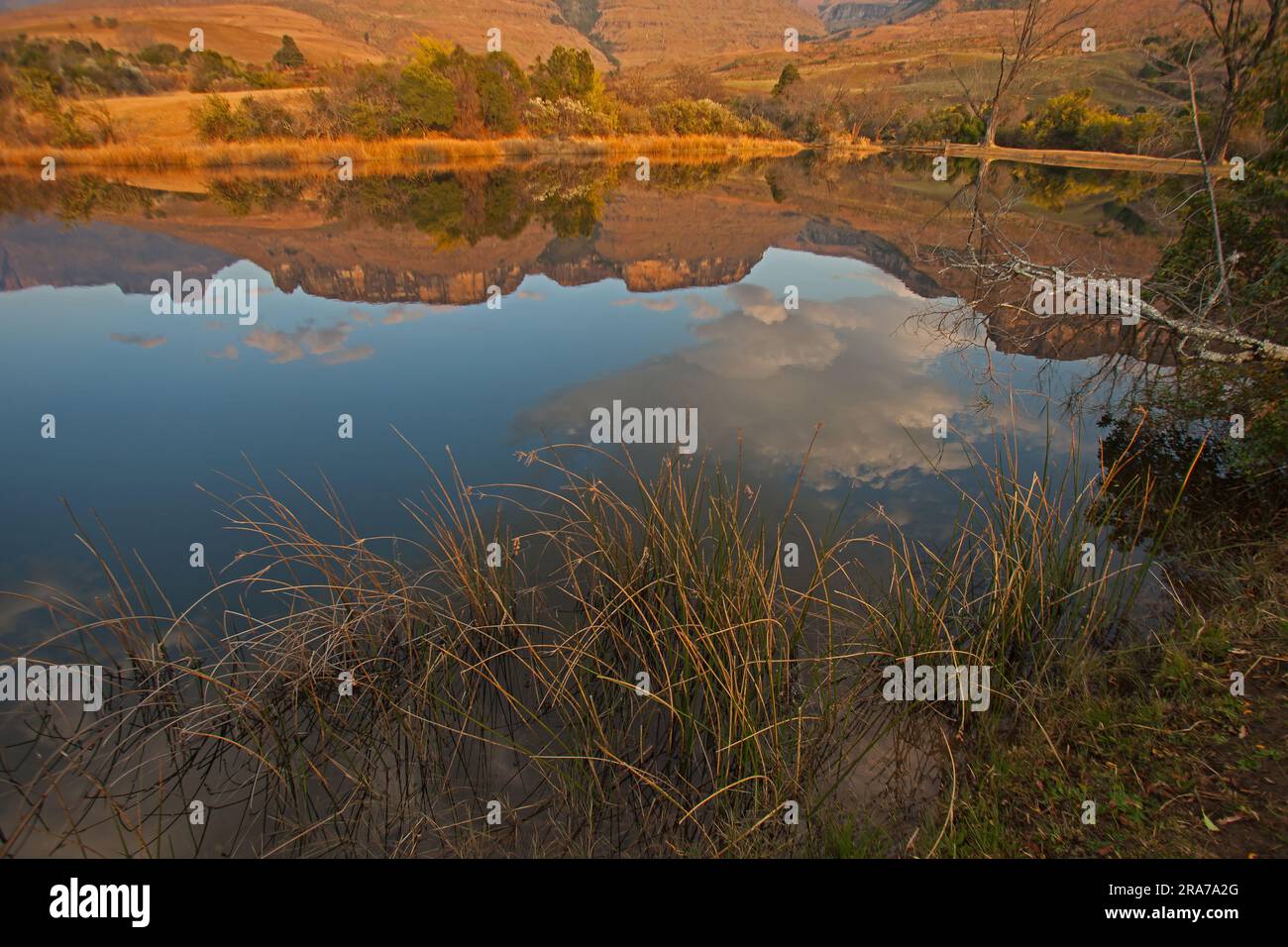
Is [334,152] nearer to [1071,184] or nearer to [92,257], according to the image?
[92,257]

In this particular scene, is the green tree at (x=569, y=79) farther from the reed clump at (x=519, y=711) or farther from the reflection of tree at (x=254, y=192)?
the reed clump at (x=519, y=711)

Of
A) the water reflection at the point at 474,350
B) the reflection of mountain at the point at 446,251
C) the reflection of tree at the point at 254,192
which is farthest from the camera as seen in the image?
the reflection of tree at the point at 254,192

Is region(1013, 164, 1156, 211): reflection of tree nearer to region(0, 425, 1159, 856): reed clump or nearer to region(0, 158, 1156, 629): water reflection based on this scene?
region(0, 158, 1156, 629): water reflection

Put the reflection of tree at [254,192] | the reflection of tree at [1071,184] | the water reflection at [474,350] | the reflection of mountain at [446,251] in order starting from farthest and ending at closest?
the reflection of tree at [1071,184]
the reflection of tree at [254,192]
the reflection of mountain at [446,251]
the water reflection at [474,350]

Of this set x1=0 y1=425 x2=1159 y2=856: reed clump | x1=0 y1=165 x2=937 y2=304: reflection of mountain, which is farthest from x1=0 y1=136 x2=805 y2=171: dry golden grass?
x1=0 y1=425 x2=1159 y2=856: reed clump

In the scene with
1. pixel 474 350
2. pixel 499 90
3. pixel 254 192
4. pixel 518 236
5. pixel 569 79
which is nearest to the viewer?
pixel 474 350

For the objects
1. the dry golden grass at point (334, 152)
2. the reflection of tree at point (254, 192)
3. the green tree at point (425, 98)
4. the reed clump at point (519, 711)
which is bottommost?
the reed clump at point (519, 711)

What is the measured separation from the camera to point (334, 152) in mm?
25219

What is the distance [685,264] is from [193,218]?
12.8 metres

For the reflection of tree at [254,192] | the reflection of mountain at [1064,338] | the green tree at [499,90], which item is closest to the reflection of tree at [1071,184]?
the reflection of mountain at [1064,338]

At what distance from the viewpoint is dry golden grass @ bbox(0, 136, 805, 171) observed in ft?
73.7

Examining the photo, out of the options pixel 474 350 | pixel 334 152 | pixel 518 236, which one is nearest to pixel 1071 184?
pixel 518 236

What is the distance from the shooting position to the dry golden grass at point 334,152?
22.5 meters
